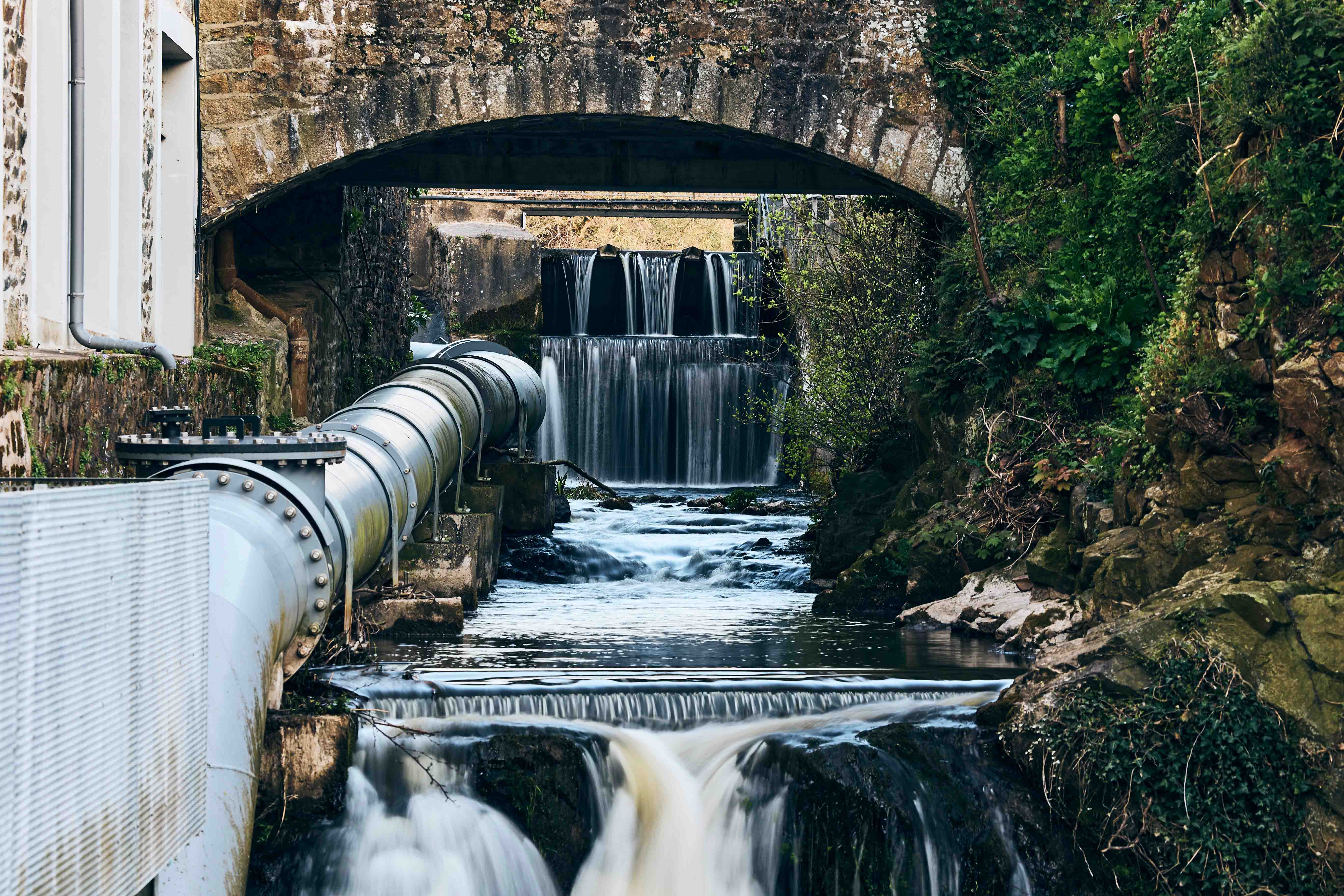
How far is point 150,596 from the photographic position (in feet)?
11.1

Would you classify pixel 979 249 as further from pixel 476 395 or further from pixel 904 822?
pixel 904 822

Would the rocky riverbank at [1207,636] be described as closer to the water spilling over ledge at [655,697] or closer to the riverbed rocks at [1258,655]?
the riverbed rocks at [1258,655]

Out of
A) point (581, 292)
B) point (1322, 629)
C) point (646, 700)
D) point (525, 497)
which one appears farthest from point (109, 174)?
point (581, 292)

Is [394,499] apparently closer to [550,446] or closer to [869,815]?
[869,815]

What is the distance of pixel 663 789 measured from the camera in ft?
20.5

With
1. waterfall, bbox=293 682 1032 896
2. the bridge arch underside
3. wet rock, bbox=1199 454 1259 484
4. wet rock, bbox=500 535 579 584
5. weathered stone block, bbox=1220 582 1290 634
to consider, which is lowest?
waterfall, bbox=293 682 1032 896

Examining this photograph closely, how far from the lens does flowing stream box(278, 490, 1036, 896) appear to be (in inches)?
234

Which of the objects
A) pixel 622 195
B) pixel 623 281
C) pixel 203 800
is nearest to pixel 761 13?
pixel 203 800

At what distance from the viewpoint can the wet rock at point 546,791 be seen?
6125 millimetres

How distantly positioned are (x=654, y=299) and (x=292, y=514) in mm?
16674

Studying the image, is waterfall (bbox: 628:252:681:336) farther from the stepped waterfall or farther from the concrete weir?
the concrete weir

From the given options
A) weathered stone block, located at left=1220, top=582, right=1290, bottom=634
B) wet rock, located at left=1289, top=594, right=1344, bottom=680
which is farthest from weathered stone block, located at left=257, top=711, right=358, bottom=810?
wet rock, located at left=1289, top=594, right=1344, bottom=680

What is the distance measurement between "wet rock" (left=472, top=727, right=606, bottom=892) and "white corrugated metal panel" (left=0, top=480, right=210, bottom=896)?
2340 mm

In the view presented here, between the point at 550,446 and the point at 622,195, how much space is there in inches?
543
